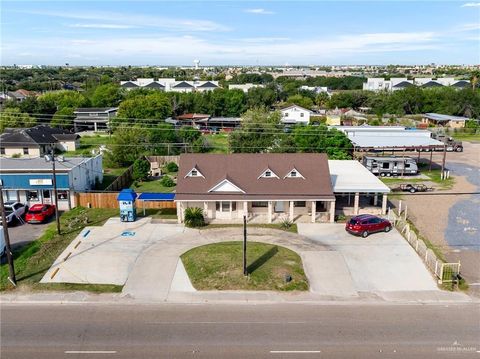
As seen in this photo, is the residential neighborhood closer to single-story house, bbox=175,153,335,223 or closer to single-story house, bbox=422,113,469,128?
single-story house, bbox=175,153,335,223

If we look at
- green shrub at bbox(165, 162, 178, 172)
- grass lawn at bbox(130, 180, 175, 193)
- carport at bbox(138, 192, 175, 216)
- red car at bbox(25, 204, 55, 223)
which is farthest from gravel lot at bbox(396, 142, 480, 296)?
red car at bbox(25, 204, 55, 223)

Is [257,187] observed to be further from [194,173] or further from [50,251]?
[50,251]

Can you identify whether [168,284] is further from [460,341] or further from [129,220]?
[460,341]

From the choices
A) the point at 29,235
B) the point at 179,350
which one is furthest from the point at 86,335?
the point at 29,235

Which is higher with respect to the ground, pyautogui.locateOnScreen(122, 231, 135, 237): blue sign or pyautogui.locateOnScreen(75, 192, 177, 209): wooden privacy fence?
pyautogui.locateOnScreen(75, 192, 177, 209): wooden privacy fence

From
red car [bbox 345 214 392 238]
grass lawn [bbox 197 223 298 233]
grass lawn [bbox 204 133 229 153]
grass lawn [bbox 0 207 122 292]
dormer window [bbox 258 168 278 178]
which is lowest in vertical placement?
grass lawn [bbox 0 207 122 292]

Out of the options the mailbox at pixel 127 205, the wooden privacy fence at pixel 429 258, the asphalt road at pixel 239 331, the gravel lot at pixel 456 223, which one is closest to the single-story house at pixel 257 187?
the mailbox at pixel 127 205
